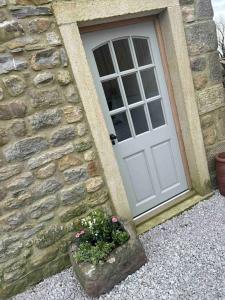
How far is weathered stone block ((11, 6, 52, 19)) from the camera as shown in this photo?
2.19 m

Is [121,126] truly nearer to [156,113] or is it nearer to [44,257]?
[156,113]


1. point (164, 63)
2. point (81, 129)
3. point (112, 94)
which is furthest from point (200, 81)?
point (81, 129)

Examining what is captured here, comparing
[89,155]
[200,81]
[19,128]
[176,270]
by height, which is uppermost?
[19,128]

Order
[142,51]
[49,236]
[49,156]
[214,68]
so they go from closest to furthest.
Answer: [49,156] → [49,236] → [142,51] → [214,68]

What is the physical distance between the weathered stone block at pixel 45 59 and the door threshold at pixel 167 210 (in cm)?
183

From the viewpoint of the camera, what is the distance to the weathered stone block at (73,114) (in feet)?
8.13

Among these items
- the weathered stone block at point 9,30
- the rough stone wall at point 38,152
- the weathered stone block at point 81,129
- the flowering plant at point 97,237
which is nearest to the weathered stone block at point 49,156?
the rough stone wall at point 38,152

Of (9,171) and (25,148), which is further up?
(25,148)

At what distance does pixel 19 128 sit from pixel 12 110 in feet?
0.50

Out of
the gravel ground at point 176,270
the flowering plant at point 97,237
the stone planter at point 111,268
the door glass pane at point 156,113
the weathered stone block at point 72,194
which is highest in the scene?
the door glass pane at point 156,113

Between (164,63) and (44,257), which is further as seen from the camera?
(164,63)

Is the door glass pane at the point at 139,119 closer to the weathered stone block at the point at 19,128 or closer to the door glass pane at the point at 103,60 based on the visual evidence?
the door glass pane at the point at 103,60

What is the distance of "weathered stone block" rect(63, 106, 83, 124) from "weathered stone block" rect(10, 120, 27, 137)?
0.37 meters

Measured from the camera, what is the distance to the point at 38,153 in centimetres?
242
